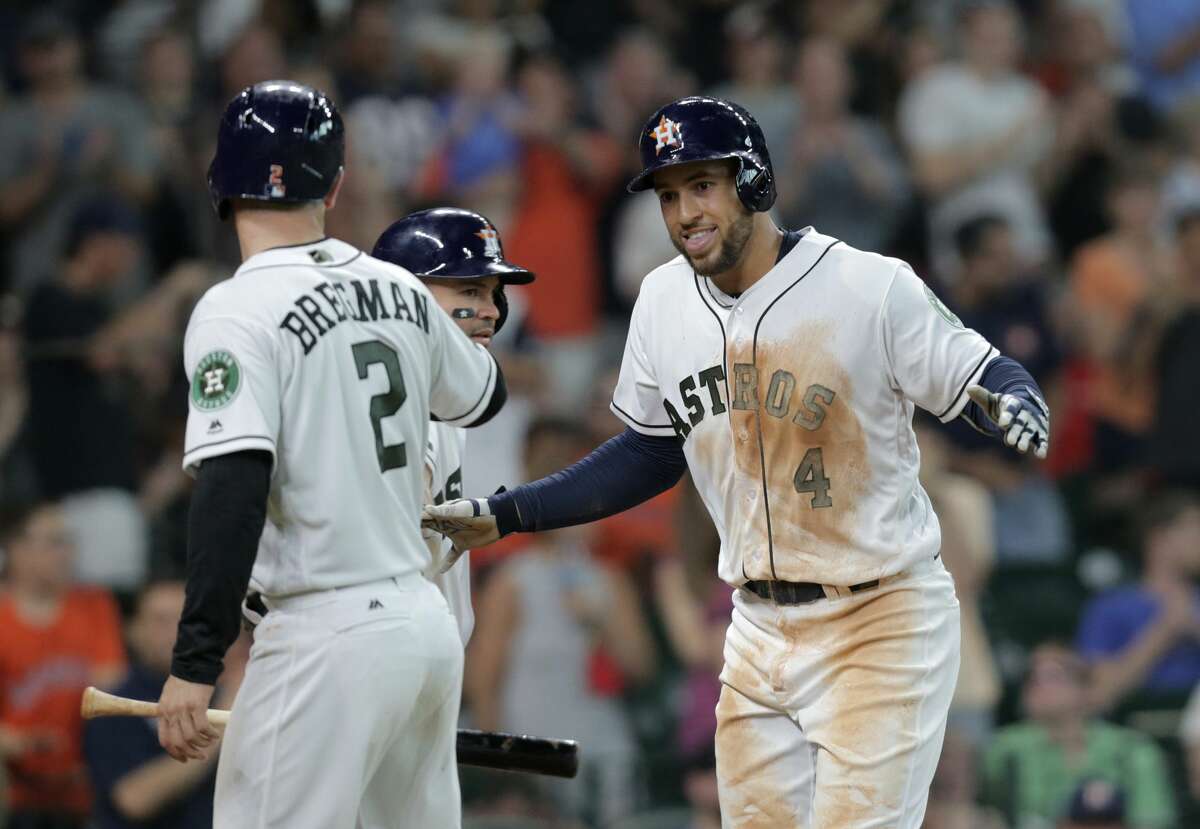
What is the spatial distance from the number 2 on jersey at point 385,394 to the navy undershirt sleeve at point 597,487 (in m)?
0.74

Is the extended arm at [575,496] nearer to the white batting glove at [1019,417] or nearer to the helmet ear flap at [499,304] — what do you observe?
the helmet ear flap at [499,304]

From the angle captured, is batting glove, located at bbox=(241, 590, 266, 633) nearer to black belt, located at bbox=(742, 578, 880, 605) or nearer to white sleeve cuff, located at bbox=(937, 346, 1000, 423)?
black belt, located at bbox=(742, 578, 880, 605)

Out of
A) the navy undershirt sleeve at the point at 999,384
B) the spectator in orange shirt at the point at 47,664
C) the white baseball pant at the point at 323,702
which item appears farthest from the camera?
the spectator in orange shirt at the point at 47,664

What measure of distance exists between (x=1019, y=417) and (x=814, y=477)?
23.1 inches

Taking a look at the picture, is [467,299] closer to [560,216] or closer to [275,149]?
[275,149]

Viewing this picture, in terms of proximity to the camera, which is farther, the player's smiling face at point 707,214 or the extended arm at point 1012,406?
the player's smiling face at point 707,214

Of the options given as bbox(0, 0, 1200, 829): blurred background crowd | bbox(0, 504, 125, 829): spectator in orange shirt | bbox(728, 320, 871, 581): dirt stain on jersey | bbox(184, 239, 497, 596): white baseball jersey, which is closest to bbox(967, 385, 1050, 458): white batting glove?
bbox(728, 320, 871, 581): dirt stain on jersey

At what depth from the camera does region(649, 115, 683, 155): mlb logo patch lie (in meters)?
4.63

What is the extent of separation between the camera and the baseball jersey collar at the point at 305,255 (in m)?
4.19

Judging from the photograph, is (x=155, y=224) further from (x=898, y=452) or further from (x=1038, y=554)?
(x=898, y=452)

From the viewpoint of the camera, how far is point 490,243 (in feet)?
17.1

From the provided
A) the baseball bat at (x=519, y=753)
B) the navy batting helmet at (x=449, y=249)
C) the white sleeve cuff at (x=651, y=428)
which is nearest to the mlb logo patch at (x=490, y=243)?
the navy batting helmet at (x=449, y=249)

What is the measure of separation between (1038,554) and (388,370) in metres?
6.09

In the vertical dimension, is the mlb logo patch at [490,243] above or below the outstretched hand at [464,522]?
above
